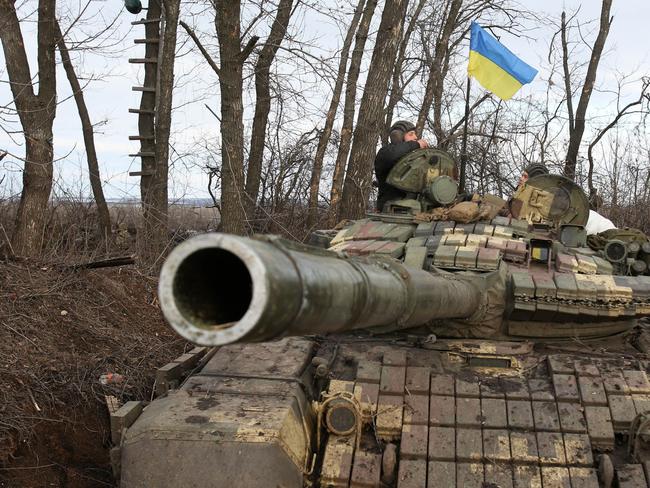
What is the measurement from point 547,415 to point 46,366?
4.87 meters

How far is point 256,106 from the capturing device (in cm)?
1598

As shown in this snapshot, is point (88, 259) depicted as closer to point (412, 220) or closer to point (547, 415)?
point (412, 220)

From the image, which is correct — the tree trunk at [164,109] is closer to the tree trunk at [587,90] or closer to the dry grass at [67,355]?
the dry grass at [67,355]

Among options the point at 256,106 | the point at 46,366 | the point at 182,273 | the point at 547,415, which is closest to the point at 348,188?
the point at 256,106

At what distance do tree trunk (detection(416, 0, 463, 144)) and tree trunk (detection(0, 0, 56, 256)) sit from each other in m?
11.0

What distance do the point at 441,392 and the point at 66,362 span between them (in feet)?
13.5

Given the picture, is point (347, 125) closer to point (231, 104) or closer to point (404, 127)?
point (231, 104)

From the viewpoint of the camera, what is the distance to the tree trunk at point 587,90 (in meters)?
19.3

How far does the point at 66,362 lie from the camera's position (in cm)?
797

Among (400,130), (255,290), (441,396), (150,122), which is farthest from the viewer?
(150,122)

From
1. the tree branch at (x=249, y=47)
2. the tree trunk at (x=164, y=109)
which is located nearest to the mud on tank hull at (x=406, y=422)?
the tree branch at (x=249, y=47)

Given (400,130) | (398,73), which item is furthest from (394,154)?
(398,73)

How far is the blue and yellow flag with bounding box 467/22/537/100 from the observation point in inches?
417

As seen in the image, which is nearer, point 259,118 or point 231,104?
point 231,104
